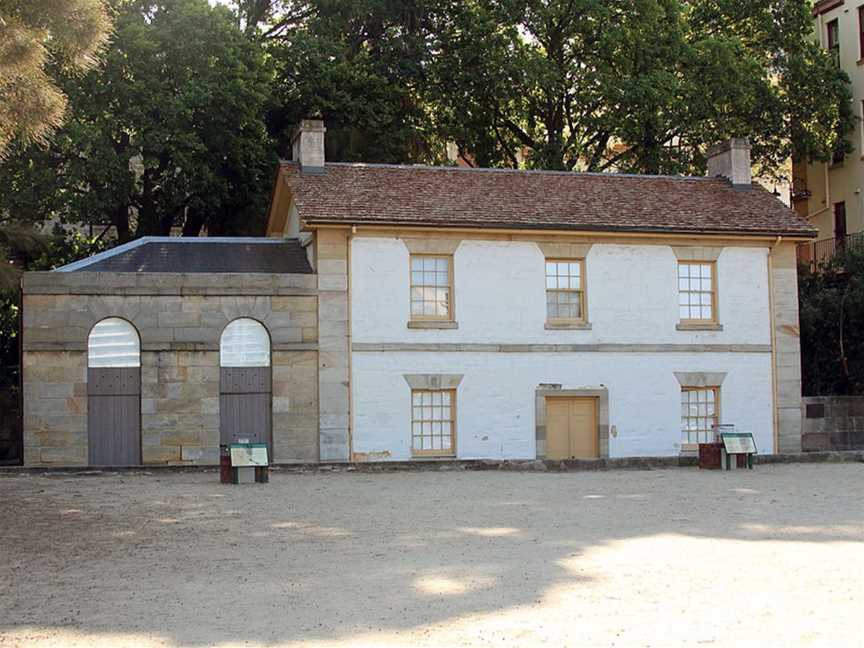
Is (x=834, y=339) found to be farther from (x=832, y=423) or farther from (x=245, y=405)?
(x=245, y=405)

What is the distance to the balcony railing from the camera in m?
36.8

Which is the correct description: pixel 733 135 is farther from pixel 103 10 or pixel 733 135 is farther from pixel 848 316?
pixel 103 10

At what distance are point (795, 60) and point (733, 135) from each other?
119 inches

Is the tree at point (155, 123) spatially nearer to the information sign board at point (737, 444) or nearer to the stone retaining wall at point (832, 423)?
the information sign board at point (737, 444)

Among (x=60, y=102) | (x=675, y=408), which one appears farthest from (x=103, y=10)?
(x=675, y=408)

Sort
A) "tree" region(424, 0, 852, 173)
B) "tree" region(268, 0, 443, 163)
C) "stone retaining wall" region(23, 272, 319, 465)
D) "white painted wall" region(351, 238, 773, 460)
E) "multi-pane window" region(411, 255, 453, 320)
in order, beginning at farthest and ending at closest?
1. "tree" region(424, 0, 852, 173)
2. "tree" region(268, 0, 443, 163)
3. "multi-pane window" region(411, 255, 453, 320)
4. "white painted wall" region(351, 238, 773, 460)
5. "stone retaining wall" region(23, 272, 319, 465)

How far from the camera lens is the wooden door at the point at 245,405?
996 inches

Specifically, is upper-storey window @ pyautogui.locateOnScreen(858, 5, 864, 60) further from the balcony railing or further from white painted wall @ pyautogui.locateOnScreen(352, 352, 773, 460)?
white painted wall @ pyautogui.locateOnScreen(352, 352, 773, 460)

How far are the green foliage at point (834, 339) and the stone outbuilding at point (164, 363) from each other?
14725 mm

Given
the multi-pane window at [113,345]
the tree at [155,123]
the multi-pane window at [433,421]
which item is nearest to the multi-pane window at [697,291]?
the multi-pane window at [433,421]

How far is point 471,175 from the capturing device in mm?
29562

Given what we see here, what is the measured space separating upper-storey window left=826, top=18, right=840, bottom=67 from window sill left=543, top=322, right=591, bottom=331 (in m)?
17.9

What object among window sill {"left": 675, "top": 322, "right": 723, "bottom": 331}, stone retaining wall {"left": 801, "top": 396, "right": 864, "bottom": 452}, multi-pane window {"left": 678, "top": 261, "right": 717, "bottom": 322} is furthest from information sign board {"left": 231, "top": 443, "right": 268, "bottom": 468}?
stone retaining wall {"left": 801, "top": 396, "right": 864, "bottom": 452}

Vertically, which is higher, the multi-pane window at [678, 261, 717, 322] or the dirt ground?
the multi-pane window at [678, 261, 717, 322]
